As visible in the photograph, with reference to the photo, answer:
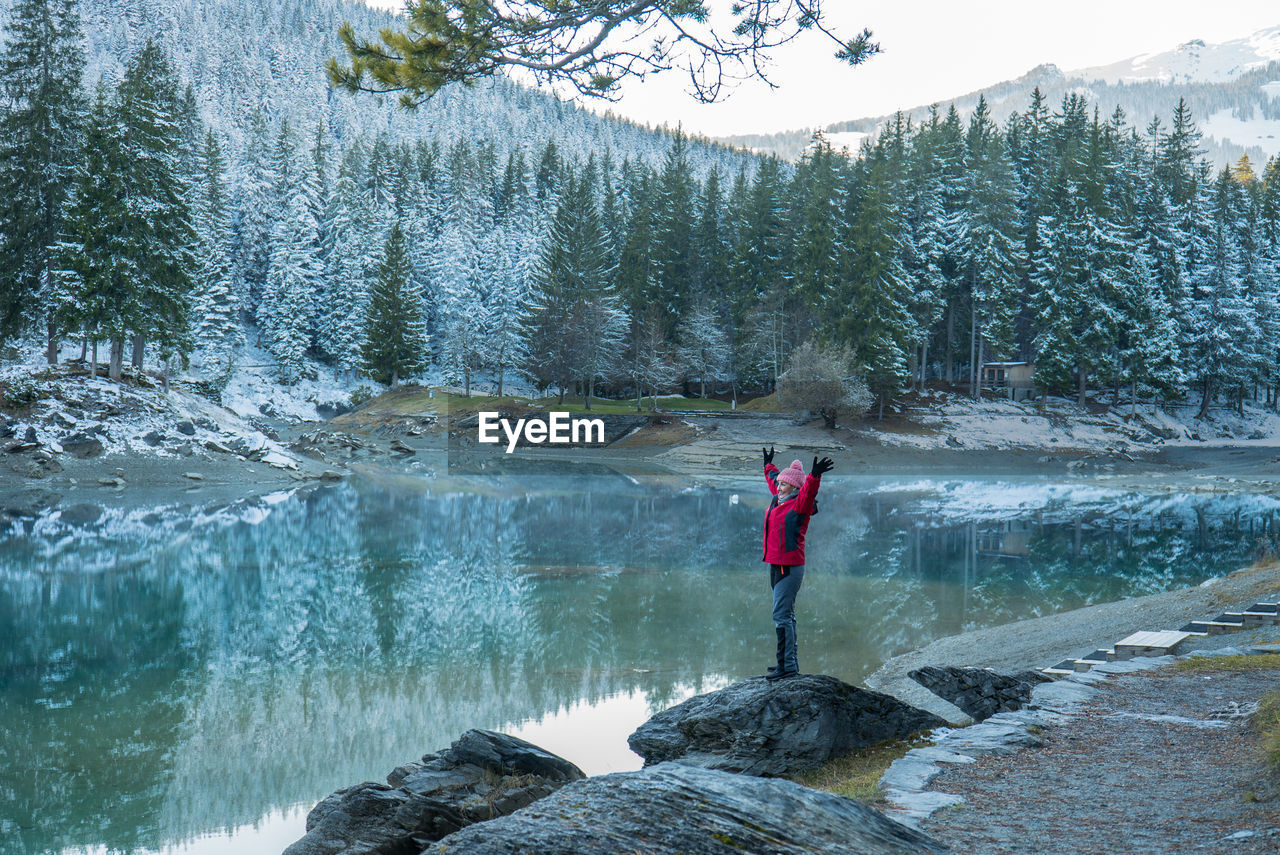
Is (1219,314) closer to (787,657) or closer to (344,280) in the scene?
(344,280)

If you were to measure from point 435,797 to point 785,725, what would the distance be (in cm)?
300

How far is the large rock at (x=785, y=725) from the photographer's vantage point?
23.8 feet

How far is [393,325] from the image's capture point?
220ft

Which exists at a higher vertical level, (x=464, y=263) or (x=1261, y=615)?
(x=464, y=263)

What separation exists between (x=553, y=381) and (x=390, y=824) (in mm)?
59838

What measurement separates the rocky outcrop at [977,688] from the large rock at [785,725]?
436mm

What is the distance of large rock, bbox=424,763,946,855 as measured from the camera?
3512 millimetres

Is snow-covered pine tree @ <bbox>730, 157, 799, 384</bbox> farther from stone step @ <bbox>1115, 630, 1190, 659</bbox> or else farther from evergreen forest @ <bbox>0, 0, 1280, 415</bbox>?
stone step @ <bbox>1115, 630, 1190, 659</bbox>

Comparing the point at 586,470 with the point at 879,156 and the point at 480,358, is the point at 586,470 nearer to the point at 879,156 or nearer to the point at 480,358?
the point at 480,358

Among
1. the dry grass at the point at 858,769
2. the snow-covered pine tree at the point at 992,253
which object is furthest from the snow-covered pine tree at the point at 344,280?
the dry grass at the point at 858,769

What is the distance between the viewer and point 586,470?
46.7m

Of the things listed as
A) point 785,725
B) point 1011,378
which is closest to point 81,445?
point 785,725

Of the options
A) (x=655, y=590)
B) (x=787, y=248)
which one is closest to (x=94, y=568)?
(x=655, y=590)

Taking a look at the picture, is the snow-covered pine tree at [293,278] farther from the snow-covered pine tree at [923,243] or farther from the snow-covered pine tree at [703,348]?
the snow-covered pine tree at [923,243]
